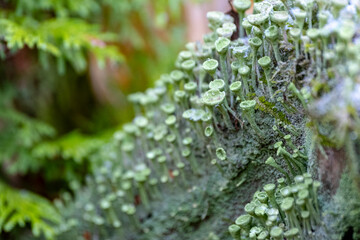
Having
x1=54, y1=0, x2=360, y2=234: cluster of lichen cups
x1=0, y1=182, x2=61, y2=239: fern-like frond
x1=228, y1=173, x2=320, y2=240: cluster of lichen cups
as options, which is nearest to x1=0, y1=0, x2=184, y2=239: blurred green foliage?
x1=0, y1=182, x2=61, y2=239: fern-like frond

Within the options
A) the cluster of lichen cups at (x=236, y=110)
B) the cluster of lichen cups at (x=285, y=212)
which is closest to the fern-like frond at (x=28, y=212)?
the cluster of lichen cups at (x=236, y=110)

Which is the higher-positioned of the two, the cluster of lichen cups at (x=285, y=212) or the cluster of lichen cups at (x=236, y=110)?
the cluster of lichen cups at (x=236, y=110)

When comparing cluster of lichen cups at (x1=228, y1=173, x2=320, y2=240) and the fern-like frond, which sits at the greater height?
the fern-like frond

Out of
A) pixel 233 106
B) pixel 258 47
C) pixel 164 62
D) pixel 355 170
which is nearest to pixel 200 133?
pixel 233 106

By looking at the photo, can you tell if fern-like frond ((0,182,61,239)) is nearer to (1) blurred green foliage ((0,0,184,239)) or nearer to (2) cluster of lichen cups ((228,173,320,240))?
(1) blurred green foliage ((0,0,184,239))

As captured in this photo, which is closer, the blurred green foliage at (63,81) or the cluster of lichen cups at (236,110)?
the cluster of lichen cups at (236,110)

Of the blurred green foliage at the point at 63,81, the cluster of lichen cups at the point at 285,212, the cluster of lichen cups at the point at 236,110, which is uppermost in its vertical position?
the blurred green foliage at the point at 63,81

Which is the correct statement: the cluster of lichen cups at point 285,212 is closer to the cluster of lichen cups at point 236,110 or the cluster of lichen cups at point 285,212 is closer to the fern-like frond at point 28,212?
the cluster of lichen cups at point 236,110

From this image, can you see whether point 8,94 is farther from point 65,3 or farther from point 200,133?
point 200,133
